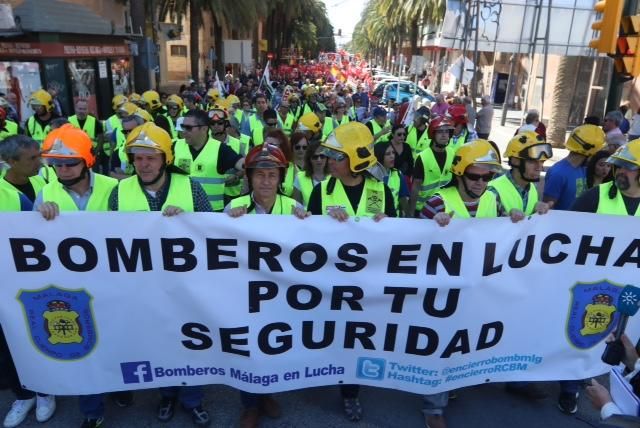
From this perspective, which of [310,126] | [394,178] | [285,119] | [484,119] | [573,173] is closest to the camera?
[573,173]

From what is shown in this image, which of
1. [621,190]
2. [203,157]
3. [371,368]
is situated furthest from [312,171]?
[621,190]

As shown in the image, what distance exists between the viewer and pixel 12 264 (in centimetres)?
305

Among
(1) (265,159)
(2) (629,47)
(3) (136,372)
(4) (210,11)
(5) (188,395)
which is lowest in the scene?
(5) (188,395)

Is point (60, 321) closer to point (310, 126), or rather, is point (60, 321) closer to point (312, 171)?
point (312, 171)

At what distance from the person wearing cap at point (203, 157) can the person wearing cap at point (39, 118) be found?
3375 mm

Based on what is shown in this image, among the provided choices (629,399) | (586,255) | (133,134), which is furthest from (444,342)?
(133,134)

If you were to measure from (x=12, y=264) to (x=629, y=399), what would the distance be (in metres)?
3.24

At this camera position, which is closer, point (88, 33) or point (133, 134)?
point (133, 134)

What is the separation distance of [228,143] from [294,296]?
3.22 meters

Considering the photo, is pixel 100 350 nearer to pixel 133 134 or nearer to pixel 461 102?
pixel 133 134

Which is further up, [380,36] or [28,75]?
[380,36]

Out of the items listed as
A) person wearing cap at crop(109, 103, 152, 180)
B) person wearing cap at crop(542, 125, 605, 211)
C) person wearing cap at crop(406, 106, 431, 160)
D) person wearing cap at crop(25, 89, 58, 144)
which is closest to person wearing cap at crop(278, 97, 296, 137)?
person wearing cap at crop(406, 106, 431, 160)

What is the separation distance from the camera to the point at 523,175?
3.85 meters

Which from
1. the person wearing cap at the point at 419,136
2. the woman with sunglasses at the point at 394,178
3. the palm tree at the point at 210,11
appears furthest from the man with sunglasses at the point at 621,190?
the palm tree at the point at 210,11
